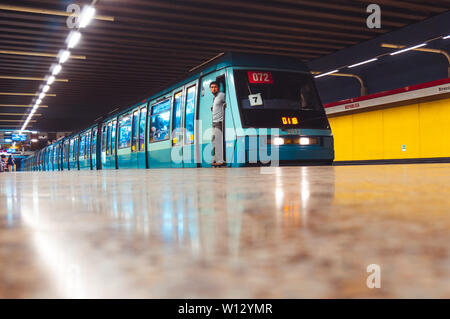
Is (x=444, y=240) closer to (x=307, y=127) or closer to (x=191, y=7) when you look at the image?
(x=307, y=127)

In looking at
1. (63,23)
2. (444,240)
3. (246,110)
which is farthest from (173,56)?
(444,240)

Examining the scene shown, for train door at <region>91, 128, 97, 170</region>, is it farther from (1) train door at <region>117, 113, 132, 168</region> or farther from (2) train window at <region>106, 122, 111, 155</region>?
(1) train door at <region>117, 113, 132, 168</region>

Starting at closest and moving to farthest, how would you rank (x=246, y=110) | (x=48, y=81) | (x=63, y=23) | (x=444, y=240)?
(x=444, y=240)
(x=246, y=110)
(x=63, y=23)
(x=48, y=81)

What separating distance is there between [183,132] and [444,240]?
8497mm

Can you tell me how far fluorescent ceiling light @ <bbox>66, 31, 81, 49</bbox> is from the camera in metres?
11.0

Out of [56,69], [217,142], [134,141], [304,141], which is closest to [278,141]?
[304,141]

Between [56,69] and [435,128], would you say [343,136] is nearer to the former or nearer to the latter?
[435,128]

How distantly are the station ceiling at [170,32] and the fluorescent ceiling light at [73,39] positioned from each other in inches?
6.2

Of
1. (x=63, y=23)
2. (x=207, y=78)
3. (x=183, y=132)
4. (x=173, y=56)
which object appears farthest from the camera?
(x=173, y=56)

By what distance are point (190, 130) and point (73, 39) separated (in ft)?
17.8

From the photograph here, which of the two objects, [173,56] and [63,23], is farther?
[173,56]

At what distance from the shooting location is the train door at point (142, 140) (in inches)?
432

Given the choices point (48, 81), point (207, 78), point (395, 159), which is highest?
point (48, 81)
